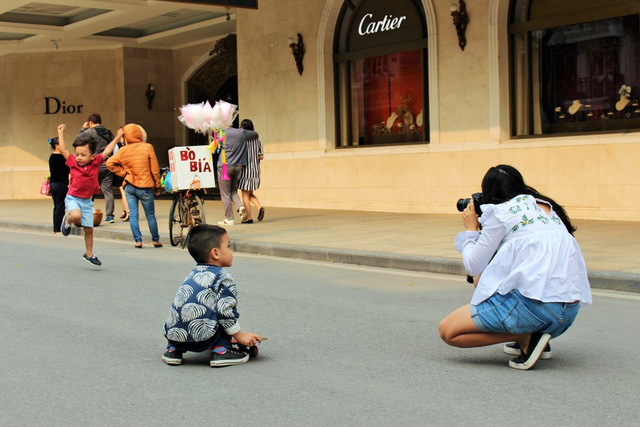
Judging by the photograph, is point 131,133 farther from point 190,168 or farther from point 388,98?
point 388,98

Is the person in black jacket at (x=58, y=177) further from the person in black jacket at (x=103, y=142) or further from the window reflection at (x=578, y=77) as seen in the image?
the window reflection at (x=578, y=77)

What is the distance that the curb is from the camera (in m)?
8.41

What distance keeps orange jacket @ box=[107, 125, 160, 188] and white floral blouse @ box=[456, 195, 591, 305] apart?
7797mm

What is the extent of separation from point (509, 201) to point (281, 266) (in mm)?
5794

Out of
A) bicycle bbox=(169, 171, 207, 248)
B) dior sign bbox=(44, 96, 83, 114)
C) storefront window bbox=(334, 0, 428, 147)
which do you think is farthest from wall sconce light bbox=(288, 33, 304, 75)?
dior sign bbox=(44, 96, 83, 114)

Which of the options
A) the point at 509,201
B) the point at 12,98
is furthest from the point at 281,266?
the point at 12,98

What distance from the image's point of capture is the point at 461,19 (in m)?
16.0

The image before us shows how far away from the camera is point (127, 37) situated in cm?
2636

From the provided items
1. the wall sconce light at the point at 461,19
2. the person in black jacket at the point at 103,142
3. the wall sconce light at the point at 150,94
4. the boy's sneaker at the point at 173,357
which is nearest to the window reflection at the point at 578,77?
the wall sconce light at the point at 461,19

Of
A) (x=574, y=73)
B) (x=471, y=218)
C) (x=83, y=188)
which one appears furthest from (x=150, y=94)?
(x=471, y=218)

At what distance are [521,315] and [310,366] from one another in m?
1.33

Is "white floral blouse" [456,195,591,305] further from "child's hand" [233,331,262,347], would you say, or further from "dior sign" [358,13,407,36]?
"dior sign" [358,13,407,36]

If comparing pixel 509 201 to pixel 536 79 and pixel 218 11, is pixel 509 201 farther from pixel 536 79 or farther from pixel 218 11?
pixel 218 11

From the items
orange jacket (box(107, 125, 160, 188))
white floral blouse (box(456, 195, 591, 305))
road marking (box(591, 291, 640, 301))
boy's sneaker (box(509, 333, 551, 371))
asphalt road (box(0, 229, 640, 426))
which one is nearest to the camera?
asphalt road (box(0, 229, 640, 426))
